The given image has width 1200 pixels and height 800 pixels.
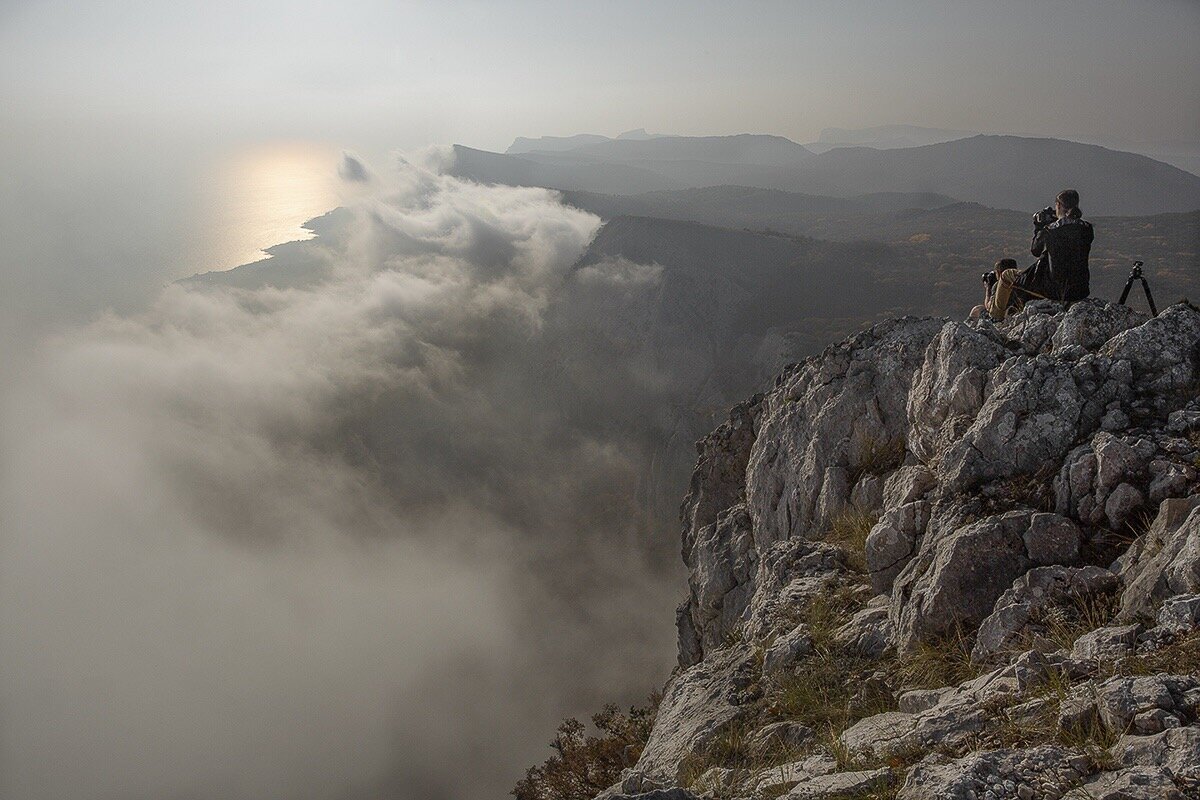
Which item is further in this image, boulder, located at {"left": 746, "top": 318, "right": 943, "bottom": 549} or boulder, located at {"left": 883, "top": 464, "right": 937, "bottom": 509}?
boulder, located at {"left": 746, "top": 318, "right": 943, "bottom": 549}

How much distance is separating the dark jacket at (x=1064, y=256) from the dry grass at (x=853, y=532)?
5.32m

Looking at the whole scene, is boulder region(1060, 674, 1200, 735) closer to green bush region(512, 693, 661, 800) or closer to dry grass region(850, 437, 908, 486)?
dry grass region(850, 437, 908, 486)

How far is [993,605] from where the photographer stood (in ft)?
23.5

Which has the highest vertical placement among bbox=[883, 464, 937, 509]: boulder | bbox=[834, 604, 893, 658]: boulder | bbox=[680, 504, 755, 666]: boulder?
bbox=[883, 464, 937, 509]: boulder

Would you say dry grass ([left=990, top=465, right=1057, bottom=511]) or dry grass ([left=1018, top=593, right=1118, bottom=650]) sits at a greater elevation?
dry grass ([left=990, top=465, right=1057, bottom=511])

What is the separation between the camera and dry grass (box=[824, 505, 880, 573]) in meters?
11.3

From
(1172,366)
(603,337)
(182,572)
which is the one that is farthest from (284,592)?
(1172,366)

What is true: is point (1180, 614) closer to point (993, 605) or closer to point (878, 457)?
point (993, 605)

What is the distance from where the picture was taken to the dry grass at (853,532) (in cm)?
1127

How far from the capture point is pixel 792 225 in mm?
187000

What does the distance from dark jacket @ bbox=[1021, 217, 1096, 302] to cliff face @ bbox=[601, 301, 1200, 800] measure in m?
0.94

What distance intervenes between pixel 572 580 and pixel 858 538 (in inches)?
2744

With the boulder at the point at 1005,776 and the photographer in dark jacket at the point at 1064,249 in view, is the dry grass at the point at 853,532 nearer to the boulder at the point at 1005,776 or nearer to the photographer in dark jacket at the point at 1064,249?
the photographer in dark jacket at the point at 1064,249

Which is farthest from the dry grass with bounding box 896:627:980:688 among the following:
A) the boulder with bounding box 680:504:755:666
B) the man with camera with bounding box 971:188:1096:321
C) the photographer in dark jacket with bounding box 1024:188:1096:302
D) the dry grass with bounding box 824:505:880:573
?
the boulder with bounding box 680:504:755:666
